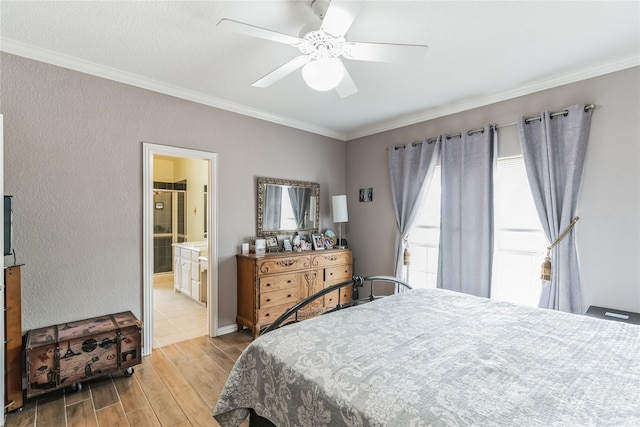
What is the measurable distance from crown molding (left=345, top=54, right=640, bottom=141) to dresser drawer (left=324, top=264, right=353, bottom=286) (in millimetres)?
2002

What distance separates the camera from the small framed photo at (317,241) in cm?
415

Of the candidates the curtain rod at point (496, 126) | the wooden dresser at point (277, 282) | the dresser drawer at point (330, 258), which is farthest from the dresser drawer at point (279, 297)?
the curtain rod at point (496, 126)

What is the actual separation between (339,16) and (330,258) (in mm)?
2934

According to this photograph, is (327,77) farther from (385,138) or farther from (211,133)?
(385,138)

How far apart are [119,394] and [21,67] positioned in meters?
2.62

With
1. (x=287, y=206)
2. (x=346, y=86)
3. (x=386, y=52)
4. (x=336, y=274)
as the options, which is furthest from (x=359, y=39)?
(x=336, y=274)

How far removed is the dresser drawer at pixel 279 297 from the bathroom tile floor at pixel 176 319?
822mm

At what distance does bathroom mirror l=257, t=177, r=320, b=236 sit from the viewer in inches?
150

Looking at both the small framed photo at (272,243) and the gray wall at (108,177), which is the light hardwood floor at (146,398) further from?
the small framed photo at (272,243)

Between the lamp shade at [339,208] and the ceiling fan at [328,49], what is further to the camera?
the lamp shade at [339,208]

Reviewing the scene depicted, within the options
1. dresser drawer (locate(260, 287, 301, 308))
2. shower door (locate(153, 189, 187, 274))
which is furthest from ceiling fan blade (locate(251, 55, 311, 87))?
shower door (locate(153, 189, 187, 274))

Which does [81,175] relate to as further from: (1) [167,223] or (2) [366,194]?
(1) [167,223]

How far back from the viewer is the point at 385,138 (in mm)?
4270

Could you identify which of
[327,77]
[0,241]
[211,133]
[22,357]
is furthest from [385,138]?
[22,357]
